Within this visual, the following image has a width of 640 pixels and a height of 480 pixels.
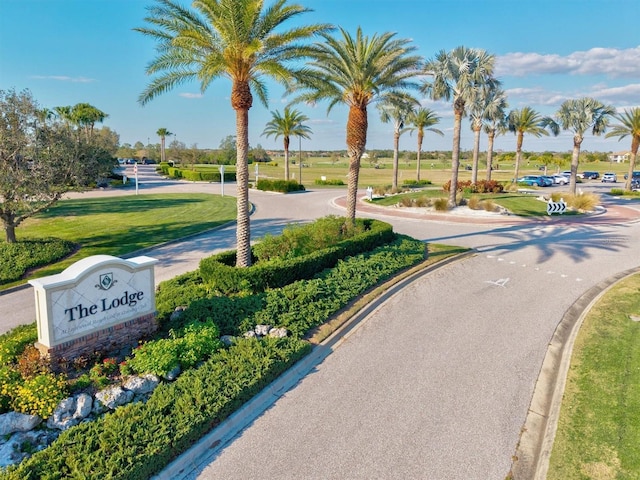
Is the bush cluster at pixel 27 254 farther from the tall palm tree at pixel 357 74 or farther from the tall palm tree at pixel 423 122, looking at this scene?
the tall palm tree at pixel 423 122

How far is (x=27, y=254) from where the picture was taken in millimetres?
15633

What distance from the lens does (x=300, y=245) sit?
14664mm

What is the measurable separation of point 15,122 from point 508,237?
20977 mm

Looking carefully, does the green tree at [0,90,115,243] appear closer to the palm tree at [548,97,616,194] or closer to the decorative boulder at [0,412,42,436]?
the decorative boulder at [0,412,42,436]

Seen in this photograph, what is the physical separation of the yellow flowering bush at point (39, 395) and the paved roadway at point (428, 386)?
2574 mm

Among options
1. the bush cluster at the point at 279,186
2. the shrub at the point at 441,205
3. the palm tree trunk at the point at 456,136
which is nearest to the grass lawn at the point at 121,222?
the bush cluster at the point at 279,186

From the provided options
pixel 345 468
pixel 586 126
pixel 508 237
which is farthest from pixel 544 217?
pixel 345 468

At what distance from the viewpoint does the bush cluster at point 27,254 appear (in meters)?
14.3

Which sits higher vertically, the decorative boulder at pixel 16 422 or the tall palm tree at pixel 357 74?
the tall palm tree at pixel 357 74

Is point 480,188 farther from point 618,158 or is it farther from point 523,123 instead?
point 618,158

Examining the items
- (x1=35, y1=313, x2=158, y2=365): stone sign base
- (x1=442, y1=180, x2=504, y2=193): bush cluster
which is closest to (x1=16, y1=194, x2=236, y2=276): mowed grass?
(x1=35, y1=313, x2=158, y2=365): stone sign base

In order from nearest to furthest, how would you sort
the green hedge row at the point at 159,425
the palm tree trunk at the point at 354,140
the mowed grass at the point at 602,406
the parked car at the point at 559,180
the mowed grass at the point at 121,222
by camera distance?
the green hedge row at the point at 159,425 → the mowed grass at the point at 602,406 → the palm tree trunk at the point at 354,140 → the mowed grass at the point at 121,222 → the parked car at the point at 559,180

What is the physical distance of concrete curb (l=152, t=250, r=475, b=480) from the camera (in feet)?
19.5

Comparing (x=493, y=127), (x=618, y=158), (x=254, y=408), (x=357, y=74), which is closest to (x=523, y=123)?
(x=493, y=127)
